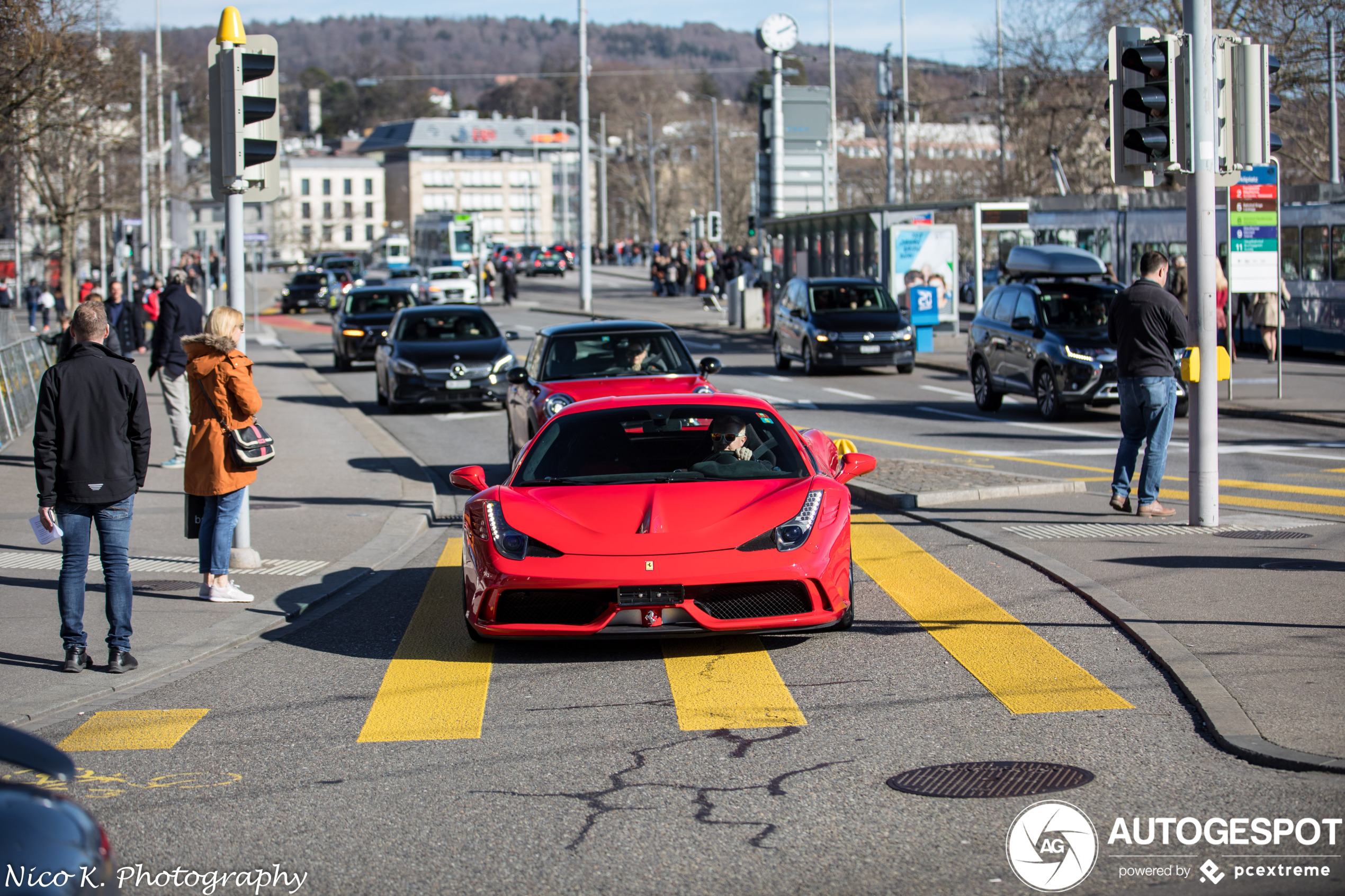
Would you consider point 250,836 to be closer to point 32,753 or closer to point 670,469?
point 32,753

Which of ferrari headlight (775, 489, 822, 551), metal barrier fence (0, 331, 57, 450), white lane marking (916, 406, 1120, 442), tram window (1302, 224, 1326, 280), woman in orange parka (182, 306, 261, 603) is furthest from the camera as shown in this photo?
tram window (1302, 224, 1326, 280)

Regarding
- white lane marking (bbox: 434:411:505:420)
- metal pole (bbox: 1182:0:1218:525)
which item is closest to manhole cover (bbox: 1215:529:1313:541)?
Answer: metal pole (bbox: 1182:0:1218:525)

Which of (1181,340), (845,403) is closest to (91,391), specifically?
(1181,340)

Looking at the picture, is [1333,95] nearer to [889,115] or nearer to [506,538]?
[889,115]

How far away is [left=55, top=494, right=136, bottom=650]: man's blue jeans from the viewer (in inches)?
283

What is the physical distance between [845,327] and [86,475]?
2110 cm

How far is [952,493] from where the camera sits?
40.1 ft

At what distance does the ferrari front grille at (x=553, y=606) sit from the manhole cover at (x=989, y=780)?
2057mm

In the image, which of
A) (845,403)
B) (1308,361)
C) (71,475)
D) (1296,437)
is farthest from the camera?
(1308,361)

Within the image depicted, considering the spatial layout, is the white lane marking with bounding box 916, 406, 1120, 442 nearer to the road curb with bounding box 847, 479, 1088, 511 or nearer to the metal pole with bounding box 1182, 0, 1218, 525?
the road curb with bounding box 847, 479, 1088, 511

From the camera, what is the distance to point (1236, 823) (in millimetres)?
4574

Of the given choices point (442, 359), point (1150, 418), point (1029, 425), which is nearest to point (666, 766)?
point (1150, 418)

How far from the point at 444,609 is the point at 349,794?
3450mm

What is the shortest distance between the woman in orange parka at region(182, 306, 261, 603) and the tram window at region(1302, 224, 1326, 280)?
83.7 feet
